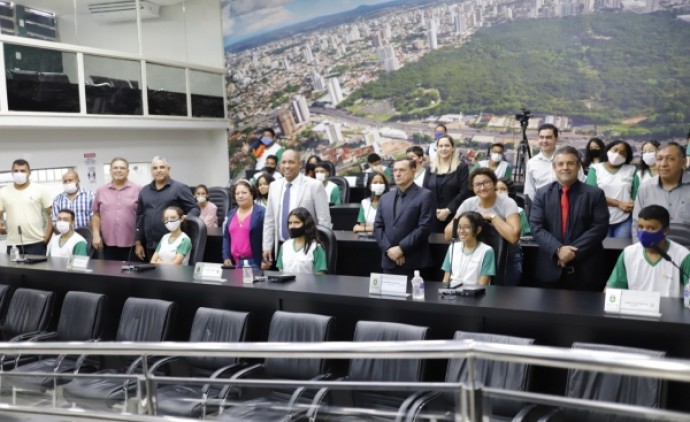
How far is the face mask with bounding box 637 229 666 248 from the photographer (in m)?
3.26

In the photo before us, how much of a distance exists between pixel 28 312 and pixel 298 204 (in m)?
2.03

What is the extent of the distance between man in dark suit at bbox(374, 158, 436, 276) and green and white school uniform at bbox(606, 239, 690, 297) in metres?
1.37

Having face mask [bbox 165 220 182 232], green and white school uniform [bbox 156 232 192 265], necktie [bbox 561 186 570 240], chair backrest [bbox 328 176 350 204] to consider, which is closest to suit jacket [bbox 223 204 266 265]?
green and white school uniform [bbox 156 232 192 265]

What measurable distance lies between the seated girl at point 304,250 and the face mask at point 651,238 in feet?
6.67

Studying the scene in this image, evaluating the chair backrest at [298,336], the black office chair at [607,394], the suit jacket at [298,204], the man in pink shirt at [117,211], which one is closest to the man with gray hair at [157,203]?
the man in pink shirt at [117,211]

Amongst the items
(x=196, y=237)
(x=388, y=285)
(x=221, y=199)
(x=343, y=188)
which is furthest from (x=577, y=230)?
(x=221, y=199)

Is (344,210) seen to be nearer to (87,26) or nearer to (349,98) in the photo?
(349,98)

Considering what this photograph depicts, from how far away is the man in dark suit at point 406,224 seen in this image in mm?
4430

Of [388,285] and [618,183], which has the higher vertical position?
[618,183]


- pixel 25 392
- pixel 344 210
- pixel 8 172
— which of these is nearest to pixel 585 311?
pixel 25 392

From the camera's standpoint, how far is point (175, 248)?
17.0 ft

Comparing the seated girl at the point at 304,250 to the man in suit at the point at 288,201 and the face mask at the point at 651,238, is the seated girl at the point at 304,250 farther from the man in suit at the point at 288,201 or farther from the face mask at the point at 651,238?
the face mask at the point at 651,238

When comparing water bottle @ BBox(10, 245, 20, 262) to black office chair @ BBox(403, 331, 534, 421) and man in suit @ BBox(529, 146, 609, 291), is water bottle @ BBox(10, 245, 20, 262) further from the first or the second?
black office chair @ BBox(403, 331, 534, 421)

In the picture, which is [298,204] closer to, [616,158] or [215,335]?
[215,335]
